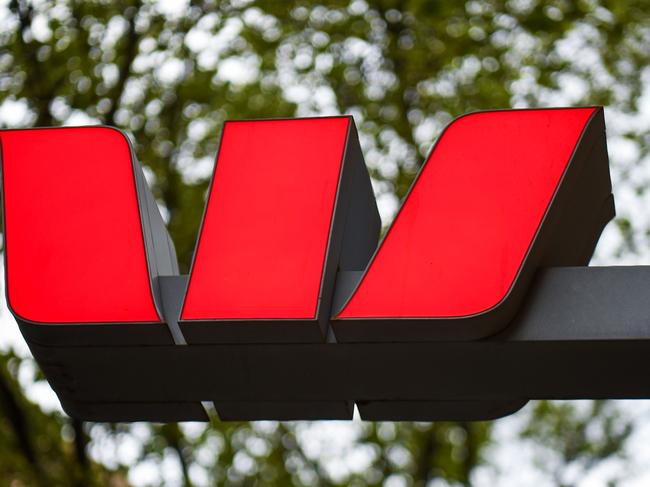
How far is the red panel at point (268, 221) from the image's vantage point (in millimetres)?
3404

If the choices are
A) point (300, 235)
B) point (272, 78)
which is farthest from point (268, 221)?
point (272, 78)

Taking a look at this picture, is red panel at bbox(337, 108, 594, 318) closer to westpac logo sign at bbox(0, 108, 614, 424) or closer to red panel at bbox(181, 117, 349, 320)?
westpac logo sign at bbox(0, 108, 614, 424)

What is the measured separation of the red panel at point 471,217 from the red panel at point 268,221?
0.23m

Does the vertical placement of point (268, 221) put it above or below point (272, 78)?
above

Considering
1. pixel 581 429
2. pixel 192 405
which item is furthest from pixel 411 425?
pixel 192 405

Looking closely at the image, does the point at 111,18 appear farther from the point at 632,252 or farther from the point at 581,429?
the point at 581,429

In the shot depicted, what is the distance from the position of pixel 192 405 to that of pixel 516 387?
115 centimetres

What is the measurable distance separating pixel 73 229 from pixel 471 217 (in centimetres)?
146

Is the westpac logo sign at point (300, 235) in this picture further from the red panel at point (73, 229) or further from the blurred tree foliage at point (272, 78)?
the blurred tree foliage at point (272, 78)

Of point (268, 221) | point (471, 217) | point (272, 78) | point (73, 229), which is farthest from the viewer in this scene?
point (272, 78)

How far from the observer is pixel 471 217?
3504 mm

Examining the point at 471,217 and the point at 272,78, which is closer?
the point at 471,217

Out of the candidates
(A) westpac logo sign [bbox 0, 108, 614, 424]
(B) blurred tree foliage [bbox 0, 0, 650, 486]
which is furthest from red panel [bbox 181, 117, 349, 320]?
(B) blurred tree foliage [bbox 0, 0, 650, 486]

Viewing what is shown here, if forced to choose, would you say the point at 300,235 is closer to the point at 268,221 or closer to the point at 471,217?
the point at 268,221
